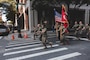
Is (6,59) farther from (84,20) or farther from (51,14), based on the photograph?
(84,20)

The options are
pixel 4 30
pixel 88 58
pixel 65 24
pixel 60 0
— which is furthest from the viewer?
pixel 4 30

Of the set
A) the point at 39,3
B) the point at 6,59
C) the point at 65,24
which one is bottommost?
the point at 6,59

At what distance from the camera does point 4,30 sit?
30.0 meters

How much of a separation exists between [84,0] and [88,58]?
1773cm

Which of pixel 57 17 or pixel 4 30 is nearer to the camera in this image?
pixel 57 17

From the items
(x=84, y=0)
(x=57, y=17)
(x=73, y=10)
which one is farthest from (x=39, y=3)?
(x=57, y=17)

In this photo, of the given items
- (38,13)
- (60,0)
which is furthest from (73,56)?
(38,13)

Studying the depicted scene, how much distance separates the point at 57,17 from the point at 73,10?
16.8 metres

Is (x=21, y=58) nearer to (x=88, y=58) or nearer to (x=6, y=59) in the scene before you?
(x=6, y=59)

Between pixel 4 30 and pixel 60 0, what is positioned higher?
pixel 60 0

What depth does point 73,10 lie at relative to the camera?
35219 mm

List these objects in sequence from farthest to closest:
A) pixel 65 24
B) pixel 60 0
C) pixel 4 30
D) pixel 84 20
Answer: pixel 84 20
pixel 4 30
pixel 60 0
pixel 65 24

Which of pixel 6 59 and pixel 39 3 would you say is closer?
pixel 6 59

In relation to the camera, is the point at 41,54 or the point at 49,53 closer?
the point at 41,54
